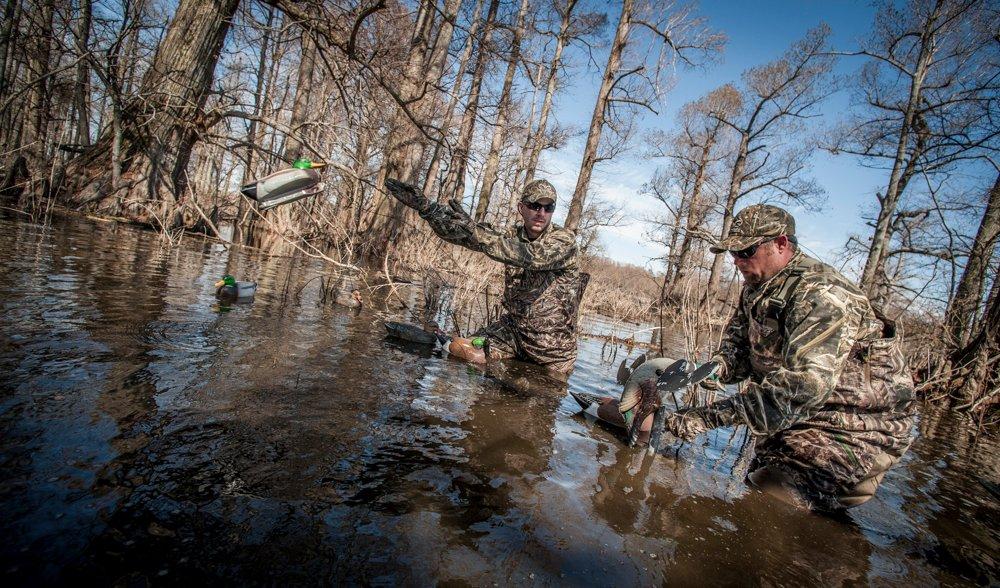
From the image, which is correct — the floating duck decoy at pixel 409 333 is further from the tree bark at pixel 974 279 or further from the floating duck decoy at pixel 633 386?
the tree bark at pixel 974 279

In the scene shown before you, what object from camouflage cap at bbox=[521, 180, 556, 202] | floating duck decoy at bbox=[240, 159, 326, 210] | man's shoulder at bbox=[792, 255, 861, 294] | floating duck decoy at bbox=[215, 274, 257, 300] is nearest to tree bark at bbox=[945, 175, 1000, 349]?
man's shoulder at bbox=[792, 255, 861, 294]

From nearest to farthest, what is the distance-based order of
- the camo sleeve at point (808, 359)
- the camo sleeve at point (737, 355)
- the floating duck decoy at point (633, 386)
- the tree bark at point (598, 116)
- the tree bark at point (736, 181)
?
the camo sleeve at point (808, 359), the floating duck decoy at point (633, 386), the camo sleeve at point (737, 355), the tree bark at point (598, 116), the tree bark at point (736, 181)

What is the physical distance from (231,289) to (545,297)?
11.6 ft

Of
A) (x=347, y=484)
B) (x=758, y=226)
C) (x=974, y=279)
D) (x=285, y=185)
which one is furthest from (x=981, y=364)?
(x=285, y=185)

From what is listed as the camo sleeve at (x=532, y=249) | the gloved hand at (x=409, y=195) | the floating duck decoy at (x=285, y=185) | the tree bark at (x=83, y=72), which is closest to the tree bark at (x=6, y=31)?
the tree bark at (x=83, y=72)

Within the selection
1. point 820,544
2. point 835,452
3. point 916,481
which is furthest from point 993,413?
point 820,544

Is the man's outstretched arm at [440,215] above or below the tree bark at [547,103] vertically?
below

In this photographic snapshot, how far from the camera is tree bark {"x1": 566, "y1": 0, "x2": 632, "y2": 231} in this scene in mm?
10508

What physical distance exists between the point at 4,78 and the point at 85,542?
1370cm

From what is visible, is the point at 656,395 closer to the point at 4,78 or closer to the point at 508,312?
the point at 508,312

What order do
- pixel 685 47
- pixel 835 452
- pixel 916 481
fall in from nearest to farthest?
pixel 835 452, pixel 916 481, pixel 685 47

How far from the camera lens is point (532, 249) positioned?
4270 millimetres

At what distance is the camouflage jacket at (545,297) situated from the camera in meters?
4.44

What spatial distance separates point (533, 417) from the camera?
3342mm
